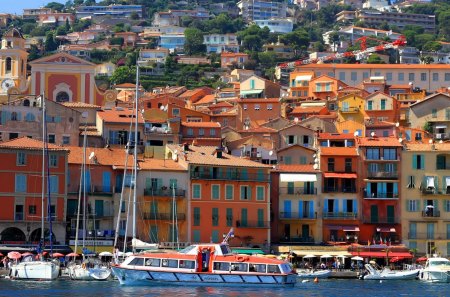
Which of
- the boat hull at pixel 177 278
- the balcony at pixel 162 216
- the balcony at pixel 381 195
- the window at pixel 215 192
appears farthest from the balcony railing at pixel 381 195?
the boat hull at pixel 177 278

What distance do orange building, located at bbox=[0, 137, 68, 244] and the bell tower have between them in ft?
157

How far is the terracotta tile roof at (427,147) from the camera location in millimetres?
89188

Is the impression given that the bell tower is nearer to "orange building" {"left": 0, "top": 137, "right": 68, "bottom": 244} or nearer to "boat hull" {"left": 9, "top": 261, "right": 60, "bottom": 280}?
"orange building" {"left": 0, "top": 137, "right": 68, "bottom": 244}

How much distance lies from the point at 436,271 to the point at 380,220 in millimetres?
9350

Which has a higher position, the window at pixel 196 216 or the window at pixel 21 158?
the window at pixel 21 158

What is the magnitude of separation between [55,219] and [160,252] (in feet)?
38.9

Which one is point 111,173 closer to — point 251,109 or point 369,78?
point 251,109

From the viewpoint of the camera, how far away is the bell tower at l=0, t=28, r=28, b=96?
417ft

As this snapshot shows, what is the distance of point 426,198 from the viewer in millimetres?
88062

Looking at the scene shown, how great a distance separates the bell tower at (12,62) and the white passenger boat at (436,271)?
58.6 meters

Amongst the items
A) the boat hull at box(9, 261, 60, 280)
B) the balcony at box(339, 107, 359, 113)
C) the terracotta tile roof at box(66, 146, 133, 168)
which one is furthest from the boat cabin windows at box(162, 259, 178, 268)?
the balcony at box(339, 107, 359, 113)

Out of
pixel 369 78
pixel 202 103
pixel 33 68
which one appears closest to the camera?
pixel 33 68

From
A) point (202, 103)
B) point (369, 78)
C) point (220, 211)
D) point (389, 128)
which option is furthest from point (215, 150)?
point (369, 78)

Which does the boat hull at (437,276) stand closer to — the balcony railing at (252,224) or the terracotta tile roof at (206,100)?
the balcony railing at (252,224)
